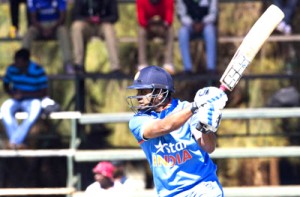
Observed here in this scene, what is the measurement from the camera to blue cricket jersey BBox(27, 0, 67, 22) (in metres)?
9.70

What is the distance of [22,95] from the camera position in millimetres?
9141

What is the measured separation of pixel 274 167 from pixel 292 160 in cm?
26

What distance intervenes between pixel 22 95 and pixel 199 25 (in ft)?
6.52

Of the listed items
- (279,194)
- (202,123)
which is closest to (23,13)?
(279,194)

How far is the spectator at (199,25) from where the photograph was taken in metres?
9.50

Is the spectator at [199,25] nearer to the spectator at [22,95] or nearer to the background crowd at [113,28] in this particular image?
the background crowd at [113,28]

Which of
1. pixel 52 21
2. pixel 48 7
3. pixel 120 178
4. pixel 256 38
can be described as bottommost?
pixel 120 178

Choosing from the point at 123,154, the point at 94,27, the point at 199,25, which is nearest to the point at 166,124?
the point at 123,154

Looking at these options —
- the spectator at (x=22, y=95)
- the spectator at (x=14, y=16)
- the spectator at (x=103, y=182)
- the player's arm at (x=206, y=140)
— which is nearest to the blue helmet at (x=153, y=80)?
the player's arm at (x=206, y=140)

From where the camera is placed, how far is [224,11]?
37.5 ft

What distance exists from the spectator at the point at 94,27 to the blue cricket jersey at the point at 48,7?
0.19m

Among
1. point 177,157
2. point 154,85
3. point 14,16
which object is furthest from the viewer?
point 14,16

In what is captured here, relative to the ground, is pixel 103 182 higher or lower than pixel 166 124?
lower

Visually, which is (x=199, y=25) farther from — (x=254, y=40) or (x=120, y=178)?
(x=254, y=40)
